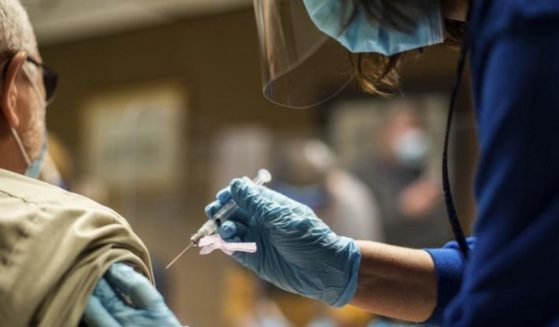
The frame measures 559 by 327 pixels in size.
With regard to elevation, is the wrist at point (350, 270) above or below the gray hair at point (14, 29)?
below

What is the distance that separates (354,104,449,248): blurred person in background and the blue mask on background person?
2.71 m

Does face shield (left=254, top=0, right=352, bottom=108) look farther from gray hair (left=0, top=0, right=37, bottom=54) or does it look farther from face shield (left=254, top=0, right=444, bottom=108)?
gray hair (left=0, top=0, right=37, bottom=54)

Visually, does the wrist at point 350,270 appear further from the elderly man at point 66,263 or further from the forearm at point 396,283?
the elderly man at point 66,263

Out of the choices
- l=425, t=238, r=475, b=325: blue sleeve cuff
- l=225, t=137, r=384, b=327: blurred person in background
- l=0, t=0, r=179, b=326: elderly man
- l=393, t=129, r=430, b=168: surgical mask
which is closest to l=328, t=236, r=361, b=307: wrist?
l=425, t=238, r=475, b=325: blue sleeve cuff

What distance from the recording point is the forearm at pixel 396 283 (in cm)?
121

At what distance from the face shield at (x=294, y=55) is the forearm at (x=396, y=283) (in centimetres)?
26

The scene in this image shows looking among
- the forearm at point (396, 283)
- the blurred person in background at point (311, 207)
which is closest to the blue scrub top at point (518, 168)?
the forearm at point (396, 283)

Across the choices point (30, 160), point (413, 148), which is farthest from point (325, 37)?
point (413, 148)

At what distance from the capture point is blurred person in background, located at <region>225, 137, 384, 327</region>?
3.47 metres

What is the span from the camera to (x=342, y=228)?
3.40m

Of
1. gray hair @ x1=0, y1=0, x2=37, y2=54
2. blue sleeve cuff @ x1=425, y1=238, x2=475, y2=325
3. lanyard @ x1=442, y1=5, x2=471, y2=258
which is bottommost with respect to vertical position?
blue sleeve cuff @ x1=425, y1=238, x2=475, y2=325

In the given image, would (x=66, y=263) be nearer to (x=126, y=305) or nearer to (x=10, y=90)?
(x=126, y=305)

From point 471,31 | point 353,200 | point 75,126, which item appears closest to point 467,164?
point 353,200

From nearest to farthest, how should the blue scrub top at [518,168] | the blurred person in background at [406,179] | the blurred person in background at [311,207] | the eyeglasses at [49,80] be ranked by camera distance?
the blue scrub top at [518,168]
the eyeglasses at [49,80]
the blurred person in background at [311,207]
the blurred person in background at [406,179]
